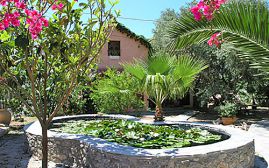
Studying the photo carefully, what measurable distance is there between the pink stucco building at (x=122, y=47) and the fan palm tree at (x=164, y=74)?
33.7 ft

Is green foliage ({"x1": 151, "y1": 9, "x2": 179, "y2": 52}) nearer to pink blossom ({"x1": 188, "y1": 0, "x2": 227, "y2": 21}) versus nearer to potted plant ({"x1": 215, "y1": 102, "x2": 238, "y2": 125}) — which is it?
potted plant ({"x1": 215, "y1": 102, "x2": 238, "y2": 125})

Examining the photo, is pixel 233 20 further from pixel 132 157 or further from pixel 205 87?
pixel 205 87

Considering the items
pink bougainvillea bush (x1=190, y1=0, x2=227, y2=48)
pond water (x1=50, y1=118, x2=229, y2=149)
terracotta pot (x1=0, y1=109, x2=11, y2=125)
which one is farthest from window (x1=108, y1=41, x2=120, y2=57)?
pink bougainvillea bush (x1=190, y1=0, x2=227, y2=48)

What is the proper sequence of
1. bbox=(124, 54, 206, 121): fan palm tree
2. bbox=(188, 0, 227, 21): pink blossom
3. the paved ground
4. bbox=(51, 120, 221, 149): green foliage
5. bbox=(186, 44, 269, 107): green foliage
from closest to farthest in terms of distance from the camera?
bbox=(188, 0, 227, 21): pink blossom, bbox=(51, 120, 221, 149): green foliage, the paved ground, bbox=(124, 54, 206, 121): fan palm tree, bbox=(186, 44, 269, 107): green foliage

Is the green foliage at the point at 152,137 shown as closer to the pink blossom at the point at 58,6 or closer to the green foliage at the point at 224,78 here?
the pink blossom at the point at 58,6

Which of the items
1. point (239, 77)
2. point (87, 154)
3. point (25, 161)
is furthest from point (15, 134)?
point (239, 77)

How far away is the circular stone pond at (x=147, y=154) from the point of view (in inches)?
159

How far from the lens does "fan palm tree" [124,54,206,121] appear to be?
7423 mm

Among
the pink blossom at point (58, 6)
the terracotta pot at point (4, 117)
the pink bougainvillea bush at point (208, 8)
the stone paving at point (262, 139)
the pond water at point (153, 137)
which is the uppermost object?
the pink blossom at point (58, 6)

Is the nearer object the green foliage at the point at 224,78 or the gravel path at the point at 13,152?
the gravel path at the point at 13,152

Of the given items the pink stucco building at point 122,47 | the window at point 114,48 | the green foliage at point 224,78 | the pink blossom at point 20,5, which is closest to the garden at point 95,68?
the pink blossom at point 20,5

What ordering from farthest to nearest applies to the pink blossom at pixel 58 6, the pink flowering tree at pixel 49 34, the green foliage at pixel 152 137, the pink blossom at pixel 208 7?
the green foliage at pixel 152 137 → the pink blossom at pixel 58 6 → the pink flowering tree at pixel 49 34 → the pink blossom at pixel 208 7

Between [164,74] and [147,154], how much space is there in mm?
3975

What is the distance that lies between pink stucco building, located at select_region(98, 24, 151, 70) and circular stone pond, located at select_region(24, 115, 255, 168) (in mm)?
12317
